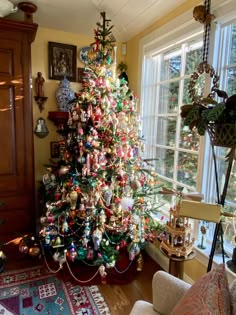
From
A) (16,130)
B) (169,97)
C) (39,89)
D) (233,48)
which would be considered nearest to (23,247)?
(16,130)

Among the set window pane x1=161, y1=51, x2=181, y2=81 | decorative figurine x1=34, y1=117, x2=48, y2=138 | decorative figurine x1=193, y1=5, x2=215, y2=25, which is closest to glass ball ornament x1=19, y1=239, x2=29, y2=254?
decorative figurine x1=34, y1=117, x2=48, y2=138

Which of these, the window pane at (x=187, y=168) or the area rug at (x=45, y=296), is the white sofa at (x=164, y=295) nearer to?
the area rug at (x=45, y=296)

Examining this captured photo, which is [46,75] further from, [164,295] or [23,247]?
[164,295]

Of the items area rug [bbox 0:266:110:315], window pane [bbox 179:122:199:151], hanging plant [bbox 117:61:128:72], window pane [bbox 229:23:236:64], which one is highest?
hanging plant [bbox 117:61:128:72]

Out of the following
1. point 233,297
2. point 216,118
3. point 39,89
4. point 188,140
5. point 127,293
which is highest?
point 39,89

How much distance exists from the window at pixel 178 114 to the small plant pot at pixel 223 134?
51cm

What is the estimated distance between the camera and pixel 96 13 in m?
2.27

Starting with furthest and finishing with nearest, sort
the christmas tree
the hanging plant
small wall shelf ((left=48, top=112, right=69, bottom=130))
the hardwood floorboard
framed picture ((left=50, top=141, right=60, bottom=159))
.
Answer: the hanging plant, framed picture ((left=50, top=141, right=60, bottom=159)), small wall shelf ((left=48, top=112, right=69, bottom=130)), the christmas tree, the hardwood floorboard

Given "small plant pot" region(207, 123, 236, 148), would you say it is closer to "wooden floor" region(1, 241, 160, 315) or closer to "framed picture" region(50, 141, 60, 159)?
"wooden floor" region(1, 241, 160, 315)

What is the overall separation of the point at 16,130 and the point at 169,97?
150 cm

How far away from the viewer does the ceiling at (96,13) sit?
205cm

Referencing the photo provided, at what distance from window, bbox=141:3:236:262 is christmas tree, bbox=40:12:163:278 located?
35 centimetres

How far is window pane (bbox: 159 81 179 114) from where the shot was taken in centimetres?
219

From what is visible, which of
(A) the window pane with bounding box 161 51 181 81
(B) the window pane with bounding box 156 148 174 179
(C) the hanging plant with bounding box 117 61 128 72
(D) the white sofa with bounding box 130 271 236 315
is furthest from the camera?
(C) the hanging plant with bounding box 117 61 128 72
